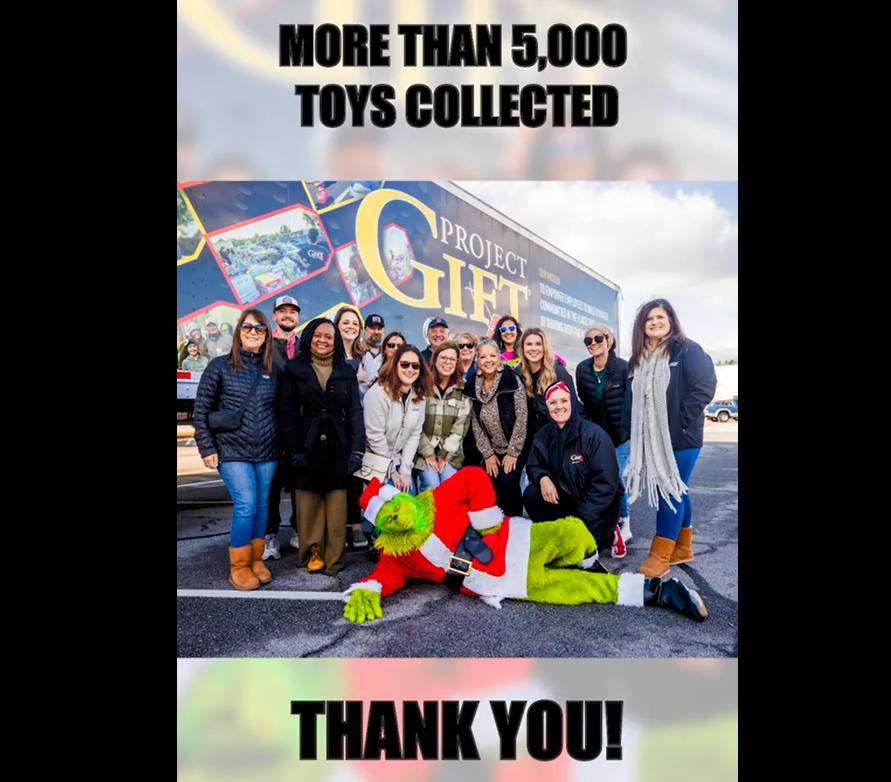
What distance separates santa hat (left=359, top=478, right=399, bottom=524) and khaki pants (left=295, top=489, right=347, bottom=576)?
0.21 meters

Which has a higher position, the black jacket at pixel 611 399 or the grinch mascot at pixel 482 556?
the black jacket at pixel 611 399

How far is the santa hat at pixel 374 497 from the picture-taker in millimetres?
2779

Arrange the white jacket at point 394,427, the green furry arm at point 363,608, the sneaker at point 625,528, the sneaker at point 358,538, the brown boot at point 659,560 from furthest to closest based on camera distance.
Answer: the sneaker at point 358,538
the sneaker at point 625,528
the white jacket at point 394,427
the brown boot at point 659,560
the green furry arm at point 363,608

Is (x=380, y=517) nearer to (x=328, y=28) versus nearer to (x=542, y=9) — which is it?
(x=328, y=28)

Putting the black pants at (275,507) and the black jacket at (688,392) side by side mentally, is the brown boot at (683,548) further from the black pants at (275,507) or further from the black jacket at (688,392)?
the black pants at (275,507)

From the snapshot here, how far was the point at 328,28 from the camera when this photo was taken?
2.58 metres

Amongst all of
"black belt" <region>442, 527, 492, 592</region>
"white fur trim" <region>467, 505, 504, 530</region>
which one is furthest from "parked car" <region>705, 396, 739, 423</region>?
"black belt" <region>442, 527, 492, 592</region>

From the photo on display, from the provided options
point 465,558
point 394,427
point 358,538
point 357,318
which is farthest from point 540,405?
point 358,538

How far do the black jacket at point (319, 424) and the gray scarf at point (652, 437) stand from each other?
167cm

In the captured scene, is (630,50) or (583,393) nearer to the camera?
(630,50)

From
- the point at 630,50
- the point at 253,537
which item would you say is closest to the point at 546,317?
the point at 630,50

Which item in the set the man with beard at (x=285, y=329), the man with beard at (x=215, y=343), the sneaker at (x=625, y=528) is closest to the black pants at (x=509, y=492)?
the sneaker at (x=625, y=528)

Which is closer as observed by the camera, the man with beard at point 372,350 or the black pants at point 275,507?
the man with beard at point 372,350

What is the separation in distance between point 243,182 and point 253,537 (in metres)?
2.08
